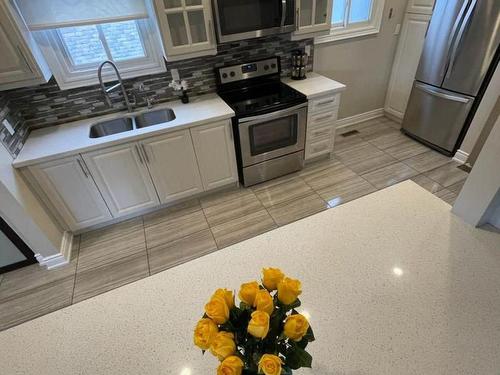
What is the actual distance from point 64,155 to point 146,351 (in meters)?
1.44

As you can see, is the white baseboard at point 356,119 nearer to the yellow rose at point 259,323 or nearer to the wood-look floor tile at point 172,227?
the wood-look floor tile at point 172,227

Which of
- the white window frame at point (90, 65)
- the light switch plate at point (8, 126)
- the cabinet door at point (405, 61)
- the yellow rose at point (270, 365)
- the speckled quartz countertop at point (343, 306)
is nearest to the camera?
the yellow rose at point (270, 365)

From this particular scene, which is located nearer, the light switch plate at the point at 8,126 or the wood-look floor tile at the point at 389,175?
the light switch plate at the point at 8,126

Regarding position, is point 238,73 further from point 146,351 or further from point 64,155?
point 146,351

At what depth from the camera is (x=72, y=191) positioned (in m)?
2.08

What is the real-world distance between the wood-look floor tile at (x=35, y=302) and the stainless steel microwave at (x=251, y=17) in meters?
2.21

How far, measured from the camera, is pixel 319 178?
110 inches

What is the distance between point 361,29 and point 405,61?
27.7 inches

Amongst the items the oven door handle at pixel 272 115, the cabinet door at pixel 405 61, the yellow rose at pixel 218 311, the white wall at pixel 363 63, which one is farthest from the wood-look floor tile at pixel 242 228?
the cabinet door at pixel 405 61

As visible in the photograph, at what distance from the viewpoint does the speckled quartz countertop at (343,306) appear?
132 cm

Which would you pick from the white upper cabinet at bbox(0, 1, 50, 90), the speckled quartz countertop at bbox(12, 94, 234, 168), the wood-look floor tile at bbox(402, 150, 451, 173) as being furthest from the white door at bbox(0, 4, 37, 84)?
the wood-look floor tile at bbox(402, 150, 451, 173)

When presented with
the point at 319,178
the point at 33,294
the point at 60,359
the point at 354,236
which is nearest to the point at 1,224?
the point at 33,294

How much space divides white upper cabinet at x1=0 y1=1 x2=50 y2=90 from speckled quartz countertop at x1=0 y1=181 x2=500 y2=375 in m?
1.54

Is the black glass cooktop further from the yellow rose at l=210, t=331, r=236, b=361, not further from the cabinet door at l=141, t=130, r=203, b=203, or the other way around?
the yellow rose at l=210, t=331, r=236, b=361
